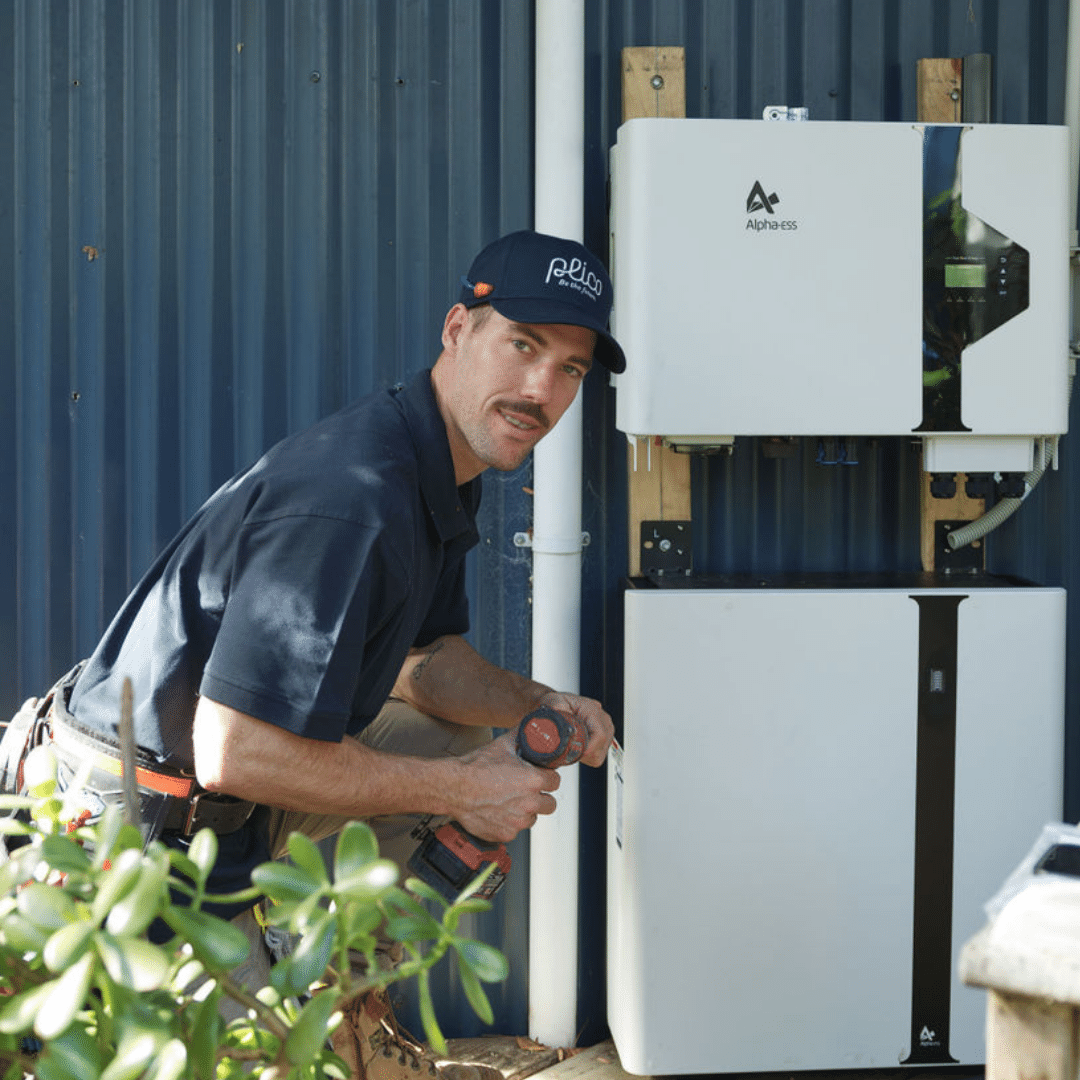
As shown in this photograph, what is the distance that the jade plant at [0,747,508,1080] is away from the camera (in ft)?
2.65

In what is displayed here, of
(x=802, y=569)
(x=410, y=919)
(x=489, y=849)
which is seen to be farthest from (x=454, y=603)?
(x=410, y=919)

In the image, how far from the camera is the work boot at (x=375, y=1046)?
2.38 m

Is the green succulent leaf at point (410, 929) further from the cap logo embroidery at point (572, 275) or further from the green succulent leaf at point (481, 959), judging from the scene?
the cap logo embroidery at point (572, 275)

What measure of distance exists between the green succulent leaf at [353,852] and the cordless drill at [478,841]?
1.22 meters

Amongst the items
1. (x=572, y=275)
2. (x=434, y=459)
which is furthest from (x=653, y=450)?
(x=434, y=459)

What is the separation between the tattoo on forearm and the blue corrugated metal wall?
0.33 metres

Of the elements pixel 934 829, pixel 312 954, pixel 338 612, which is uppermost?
pixel 338 612

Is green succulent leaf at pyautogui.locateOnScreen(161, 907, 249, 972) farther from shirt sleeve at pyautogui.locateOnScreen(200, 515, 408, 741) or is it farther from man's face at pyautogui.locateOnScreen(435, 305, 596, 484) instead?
man's face at pyautogui.locateOnScreen(435, 305, 596, 484)

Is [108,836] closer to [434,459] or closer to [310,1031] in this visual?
[310,1031]

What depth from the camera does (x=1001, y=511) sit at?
289 cm

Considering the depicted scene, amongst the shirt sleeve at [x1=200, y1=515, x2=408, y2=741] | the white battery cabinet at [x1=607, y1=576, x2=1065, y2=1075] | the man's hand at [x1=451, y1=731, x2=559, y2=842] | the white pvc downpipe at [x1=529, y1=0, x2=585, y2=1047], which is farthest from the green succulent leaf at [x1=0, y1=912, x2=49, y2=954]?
the white pvc downpipe at [x1=529, y1=0, x2=585, y2=1047]

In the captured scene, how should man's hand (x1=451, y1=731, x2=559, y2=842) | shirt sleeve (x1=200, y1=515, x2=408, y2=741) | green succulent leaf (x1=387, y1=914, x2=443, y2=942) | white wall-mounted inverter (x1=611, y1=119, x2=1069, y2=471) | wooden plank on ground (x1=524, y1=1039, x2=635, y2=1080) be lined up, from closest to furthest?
green succulent leaf (x1=387, y1=914, x2=443, y2=942) → shirt sleeve (x1=200, y1=515, x2=408, y2=741) → man's hand (x1=451, y1=731, x2=559, y2=842) → white wall-mounted inverter (x1=611, y1=119, x2=1069, y2=471) → wooden plank on ground (x1=524, y1=1039, x2=635, y2=1080)

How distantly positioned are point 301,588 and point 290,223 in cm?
136

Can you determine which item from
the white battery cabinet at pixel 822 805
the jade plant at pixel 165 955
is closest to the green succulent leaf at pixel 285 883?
the jade plant at pixel 165 955
